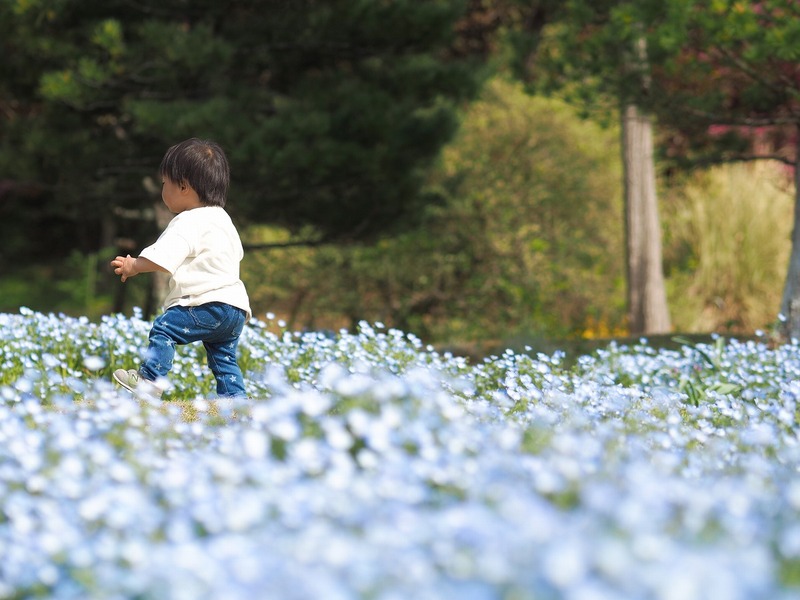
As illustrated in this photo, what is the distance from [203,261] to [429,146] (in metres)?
3.96

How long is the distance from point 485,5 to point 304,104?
737cm

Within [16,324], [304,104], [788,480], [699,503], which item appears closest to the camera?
[699,503]

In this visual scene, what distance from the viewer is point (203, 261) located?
14.8ft

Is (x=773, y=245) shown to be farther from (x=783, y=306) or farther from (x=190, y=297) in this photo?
(x=190, y=297)

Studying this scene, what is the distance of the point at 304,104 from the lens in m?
8.07

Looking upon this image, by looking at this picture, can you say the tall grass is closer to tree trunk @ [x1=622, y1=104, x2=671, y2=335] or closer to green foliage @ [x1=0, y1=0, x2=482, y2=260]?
tree trunk @ [x1=622, y1=104, x2=671, y2=335]

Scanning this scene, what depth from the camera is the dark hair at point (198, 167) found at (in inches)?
178

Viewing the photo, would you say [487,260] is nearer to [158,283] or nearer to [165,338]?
[158,283]

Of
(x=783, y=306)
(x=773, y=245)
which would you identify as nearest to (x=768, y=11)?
(x=783, y=306)

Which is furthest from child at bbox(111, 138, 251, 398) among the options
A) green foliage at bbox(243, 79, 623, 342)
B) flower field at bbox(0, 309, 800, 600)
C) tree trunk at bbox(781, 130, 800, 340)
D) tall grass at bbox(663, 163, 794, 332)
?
tall grass at bbox(663, 163, 794, 332)

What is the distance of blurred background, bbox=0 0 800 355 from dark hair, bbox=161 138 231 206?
2928mm

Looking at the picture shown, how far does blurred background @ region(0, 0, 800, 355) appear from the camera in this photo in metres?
7.41

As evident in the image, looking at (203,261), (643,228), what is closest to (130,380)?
(203,261)

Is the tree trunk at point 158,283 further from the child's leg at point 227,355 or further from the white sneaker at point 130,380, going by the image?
the white sneaker at point 130,380
